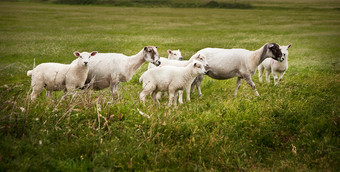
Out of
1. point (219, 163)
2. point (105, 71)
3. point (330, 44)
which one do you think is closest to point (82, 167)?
point (219, 163)

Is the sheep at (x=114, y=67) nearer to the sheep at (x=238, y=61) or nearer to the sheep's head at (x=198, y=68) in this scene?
the sheep's head at (x=198, y=68)

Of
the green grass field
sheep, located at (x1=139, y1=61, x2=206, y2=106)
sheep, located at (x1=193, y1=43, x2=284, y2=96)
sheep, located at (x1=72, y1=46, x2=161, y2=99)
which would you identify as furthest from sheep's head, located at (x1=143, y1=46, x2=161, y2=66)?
the green grass field

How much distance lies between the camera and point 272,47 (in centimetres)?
1121

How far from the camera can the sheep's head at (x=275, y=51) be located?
438 inches

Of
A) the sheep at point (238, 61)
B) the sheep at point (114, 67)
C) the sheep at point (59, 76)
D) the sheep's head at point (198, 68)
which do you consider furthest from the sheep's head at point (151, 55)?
the sheep at point (238, 61)

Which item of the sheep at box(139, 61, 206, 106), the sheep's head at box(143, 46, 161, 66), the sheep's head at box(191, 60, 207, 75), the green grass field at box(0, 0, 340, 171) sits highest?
the sheep's head at box(143, 46, 161, 66)

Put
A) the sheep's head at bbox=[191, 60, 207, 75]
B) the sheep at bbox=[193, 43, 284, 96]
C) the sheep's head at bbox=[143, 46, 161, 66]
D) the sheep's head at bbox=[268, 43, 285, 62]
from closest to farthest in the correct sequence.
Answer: the sheep's head at bbox=[191, 60, 207, 75] < the sheep's head at bbox=[143, 46, 161, 66] < the sheep's head at bbox=[268, 43, 285, 62] < the sheep at bbox=[193, 43, 284, 96]

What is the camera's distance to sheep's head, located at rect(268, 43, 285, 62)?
11125 mm

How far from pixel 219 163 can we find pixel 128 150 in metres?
1.81

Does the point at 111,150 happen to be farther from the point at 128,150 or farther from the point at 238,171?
the point at 238,171

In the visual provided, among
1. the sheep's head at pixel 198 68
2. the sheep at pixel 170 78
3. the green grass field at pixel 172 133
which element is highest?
the sheep's head at pixel 198 68

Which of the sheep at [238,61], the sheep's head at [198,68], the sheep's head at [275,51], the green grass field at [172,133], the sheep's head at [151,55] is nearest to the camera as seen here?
the green grass field at [172,133]

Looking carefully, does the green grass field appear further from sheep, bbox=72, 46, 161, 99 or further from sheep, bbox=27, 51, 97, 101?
sheep, bbox=72, 46, 161, 99

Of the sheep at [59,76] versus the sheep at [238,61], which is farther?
the sheep at [238,61]
